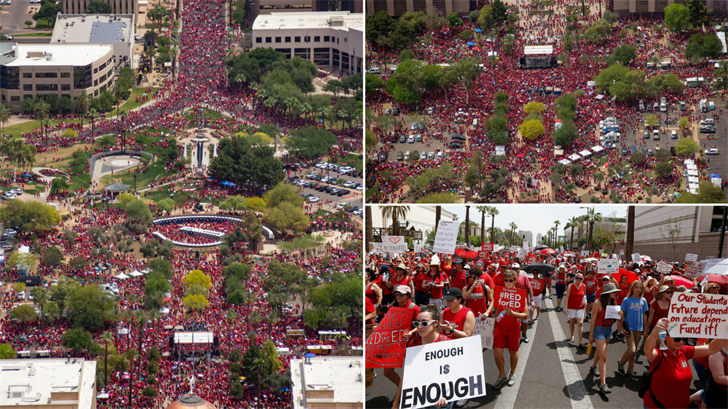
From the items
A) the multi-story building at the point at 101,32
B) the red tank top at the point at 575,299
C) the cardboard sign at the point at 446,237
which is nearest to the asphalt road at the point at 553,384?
the red tank top at the point at 575,299

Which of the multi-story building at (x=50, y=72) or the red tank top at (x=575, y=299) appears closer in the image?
the red tank top at (x=575, y=299)

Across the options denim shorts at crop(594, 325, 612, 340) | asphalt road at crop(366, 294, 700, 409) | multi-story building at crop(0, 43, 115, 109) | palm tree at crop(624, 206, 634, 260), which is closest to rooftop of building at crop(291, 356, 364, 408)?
palm tree at crop(624, 206, 634, 260)

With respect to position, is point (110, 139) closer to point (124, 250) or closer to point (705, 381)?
point (124, 250)

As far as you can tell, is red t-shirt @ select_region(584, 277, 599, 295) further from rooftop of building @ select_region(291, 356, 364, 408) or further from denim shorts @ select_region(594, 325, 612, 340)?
rooftop of building @ select_region(291, 356, 364, 408)

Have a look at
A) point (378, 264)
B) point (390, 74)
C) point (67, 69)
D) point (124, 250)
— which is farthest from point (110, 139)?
point (378, 264)

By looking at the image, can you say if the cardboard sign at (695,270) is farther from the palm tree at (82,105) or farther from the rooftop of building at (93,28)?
the rooftop of building at (93,28)

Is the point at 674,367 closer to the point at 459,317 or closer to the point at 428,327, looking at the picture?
the point at 459,317
